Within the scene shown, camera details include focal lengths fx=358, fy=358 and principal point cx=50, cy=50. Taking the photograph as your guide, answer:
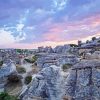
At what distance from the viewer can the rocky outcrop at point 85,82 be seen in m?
25.5

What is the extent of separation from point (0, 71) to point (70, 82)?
37.7 m

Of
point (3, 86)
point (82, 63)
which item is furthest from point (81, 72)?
point (3, 86)

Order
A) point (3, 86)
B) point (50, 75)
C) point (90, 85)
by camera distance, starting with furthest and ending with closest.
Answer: point (3, 86)
point (50, 75)
point (90, 85)

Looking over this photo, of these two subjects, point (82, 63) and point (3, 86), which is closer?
point (82, 63)

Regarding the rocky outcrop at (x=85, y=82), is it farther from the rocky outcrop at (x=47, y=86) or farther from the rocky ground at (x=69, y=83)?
the rocky outcrop at (x=47, y=86)

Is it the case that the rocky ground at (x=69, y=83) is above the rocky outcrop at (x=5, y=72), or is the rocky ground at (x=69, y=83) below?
above

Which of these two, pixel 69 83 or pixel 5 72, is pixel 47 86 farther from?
pixel 5 72

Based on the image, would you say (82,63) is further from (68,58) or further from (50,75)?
(68,58)

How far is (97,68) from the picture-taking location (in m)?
26.4

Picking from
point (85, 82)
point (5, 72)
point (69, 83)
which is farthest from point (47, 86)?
point (5, 72)

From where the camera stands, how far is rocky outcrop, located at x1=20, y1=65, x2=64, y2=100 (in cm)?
3291

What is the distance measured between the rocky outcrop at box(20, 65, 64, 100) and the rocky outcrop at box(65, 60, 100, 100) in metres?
5.21

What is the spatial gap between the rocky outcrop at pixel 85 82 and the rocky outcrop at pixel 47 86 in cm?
521

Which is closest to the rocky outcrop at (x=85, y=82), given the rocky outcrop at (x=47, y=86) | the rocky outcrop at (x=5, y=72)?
the rocky outcrop at (x=47, y=86)
